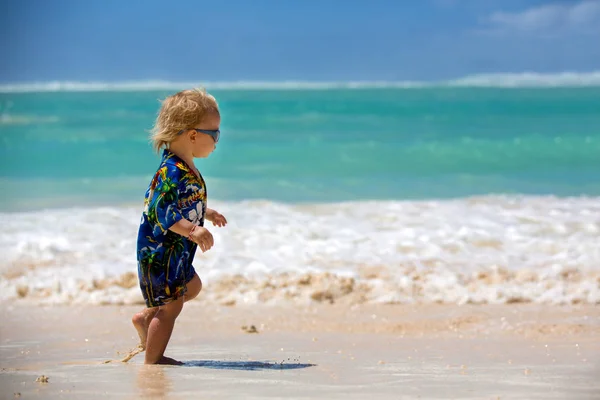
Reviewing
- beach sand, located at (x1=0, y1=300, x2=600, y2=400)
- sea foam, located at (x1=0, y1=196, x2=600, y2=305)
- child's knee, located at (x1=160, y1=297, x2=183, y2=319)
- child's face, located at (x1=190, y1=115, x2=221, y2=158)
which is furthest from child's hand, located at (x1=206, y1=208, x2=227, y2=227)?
sea foam, located at (x1=0, y1=196, x2=600, y2=305)

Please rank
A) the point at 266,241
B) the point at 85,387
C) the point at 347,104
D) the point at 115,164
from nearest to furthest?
the point at 85,387 < the point at 266,241 < the point at 115,164 < the point at 347,104

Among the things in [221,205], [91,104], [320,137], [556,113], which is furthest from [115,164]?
[91,104]

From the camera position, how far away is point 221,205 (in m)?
8.16

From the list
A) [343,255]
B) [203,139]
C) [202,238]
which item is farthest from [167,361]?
[343,255]

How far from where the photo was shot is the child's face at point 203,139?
3.11 m

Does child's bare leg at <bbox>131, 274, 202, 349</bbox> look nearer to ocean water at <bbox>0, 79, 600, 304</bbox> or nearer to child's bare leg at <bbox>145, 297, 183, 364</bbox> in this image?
child's bare leg at <bbox>145, 297, 183, 364</bbox>

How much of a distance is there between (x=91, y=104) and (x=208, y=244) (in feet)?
99.8

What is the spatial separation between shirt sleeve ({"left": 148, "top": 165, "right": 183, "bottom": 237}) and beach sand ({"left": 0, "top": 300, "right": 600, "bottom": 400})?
1.60 feet

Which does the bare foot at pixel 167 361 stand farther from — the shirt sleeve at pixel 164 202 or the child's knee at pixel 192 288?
the shirt sleeve at pixel 164 202

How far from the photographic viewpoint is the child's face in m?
3.11

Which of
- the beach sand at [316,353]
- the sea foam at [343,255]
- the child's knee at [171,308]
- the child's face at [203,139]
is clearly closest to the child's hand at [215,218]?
the child's face at [203,139]

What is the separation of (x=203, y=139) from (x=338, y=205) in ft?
16.3

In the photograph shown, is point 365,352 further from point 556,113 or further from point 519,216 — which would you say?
point 556,113

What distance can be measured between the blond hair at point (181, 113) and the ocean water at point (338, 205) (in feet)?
6.14
